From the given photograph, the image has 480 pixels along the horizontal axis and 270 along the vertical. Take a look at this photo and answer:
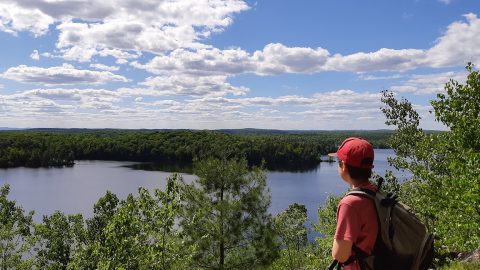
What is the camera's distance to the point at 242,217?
25.6 metres

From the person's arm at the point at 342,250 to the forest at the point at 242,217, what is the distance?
Result: 1.23 metres

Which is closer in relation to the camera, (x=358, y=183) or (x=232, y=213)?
(x=358, y=183)

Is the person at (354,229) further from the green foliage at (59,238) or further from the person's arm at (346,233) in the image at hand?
the green foliage at (59,238)

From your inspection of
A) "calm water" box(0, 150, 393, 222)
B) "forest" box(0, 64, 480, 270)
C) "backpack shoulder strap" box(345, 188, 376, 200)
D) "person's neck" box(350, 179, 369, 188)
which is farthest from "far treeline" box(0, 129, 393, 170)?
"backpack shoulder strap" box(345, 188, 376, 200)

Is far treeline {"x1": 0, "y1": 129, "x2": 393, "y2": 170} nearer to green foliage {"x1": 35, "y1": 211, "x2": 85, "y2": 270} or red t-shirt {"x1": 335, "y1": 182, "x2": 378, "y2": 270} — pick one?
green foliage {"x1": 35, "y1": 211, "x2": 85, "y2": 270}

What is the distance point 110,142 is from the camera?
190 meters

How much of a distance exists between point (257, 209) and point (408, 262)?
22732 mm

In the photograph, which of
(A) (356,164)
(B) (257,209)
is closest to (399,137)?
(B) (257,209)

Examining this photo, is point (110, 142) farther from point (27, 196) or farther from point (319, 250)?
point (319, 250)

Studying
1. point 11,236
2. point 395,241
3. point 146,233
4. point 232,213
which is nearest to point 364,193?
point 395,241

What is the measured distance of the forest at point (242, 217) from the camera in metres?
11.3

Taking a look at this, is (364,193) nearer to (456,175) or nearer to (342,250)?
(342,250)

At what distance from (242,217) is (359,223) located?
22681mm

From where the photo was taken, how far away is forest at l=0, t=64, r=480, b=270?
11289mm
